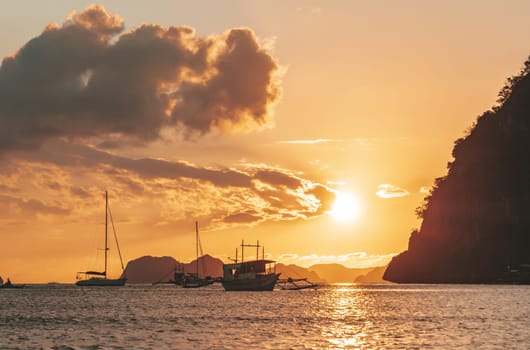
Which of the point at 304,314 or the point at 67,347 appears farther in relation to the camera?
the point at 304,314

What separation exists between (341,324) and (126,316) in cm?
3207

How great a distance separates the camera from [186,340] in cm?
6856

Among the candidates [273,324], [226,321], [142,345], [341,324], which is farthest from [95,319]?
[142,345]

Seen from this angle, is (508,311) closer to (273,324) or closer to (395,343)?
(273,324)

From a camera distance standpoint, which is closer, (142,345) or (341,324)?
(142,345)

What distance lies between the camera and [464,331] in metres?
76.0

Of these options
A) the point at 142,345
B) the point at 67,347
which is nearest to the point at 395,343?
the point at 142,345

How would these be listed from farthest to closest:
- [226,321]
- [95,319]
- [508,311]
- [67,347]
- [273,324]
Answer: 1. [508,311]
2. [95,319]
3. [226,321]
4. [273,324]
5. [67,347]

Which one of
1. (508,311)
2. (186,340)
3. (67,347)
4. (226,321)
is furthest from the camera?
(508,311)

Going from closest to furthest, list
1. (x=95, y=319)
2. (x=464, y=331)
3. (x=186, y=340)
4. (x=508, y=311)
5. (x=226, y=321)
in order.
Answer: (x=186, y=340), (x=464, y=331), (x=226, y=321), (x=95, y=319), (x=508, y=311)

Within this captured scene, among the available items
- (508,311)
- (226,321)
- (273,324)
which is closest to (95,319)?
(226,321)

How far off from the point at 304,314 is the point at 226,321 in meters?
19.0

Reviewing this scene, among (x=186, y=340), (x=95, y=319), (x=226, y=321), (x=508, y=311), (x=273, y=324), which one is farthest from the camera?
(x=508, y=311)

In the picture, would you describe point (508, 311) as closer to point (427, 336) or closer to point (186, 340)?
point (427, 336)
